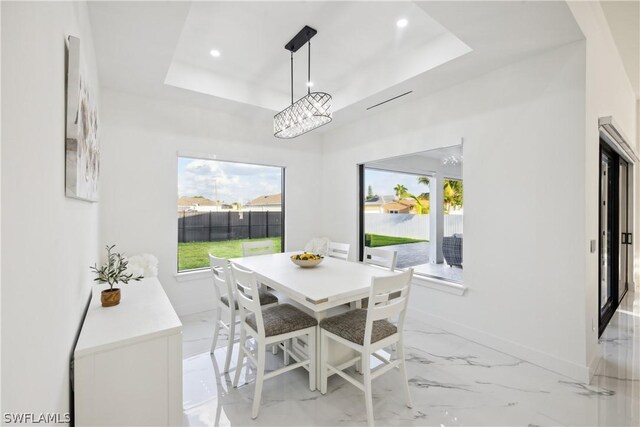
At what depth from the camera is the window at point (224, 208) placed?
11.9 feet

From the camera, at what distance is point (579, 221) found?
2.19 m

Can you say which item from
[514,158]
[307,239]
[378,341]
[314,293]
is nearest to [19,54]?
[314,293]

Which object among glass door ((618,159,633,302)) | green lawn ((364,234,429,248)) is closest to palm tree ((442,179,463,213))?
green lawn ((364,234,429,248))

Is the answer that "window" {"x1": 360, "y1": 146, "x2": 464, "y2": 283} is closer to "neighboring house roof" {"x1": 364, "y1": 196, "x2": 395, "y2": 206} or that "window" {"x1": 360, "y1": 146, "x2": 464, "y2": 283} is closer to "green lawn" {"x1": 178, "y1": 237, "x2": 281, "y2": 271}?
"neighboring house roof" {"x1": 364, "y1": 196, "x2": 395, "y2": 206}

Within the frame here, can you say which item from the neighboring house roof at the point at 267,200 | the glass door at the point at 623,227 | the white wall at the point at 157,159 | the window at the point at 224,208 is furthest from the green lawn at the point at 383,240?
the glass door at the point at 623,227

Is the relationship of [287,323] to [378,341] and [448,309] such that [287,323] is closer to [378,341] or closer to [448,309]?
[378,341]

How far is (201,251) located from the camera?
3746 mm

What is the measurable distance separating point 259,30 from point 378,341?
2.59 metres

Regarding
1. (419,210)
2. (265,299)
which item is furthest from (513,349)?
(265,299)

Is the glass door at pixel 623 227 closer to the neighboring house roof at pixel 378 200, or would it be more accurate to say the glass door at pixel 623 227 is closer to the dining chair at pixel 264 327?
the neighboring house roof at pixel 378 200

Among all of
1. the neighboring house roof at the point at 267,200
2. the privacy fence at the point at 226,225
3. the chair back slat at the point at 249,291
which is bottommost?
the chair back slat at the point at 249,291

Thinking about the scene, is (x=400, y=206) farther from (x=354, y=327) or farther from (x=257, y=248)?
(x=354, y=327)

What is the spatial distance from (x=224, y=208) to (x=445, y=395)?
319 centimetres

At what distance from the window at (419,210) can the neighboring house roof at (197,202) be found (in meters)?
2.05
